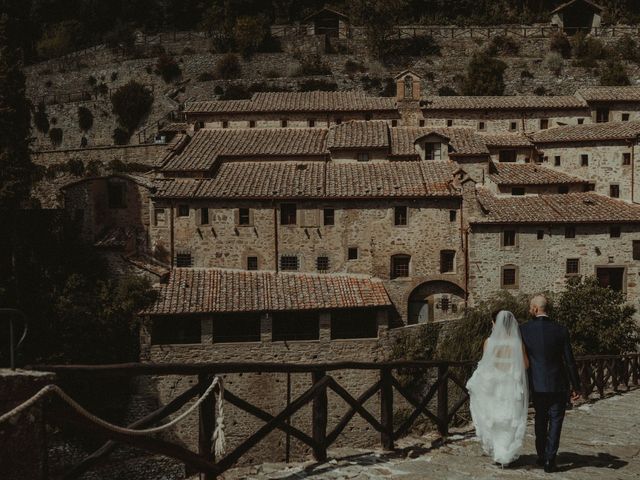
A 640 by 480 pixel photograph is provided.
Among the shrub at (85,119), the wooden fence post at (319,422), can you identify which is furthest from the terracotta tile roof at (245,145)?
the wooden fence post at (319,422)

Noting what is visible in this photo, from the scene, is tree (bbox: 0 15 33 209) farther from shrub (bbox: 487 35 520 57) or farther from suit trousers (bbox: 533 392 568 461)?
shrub (bbox: 487 35 520 57)

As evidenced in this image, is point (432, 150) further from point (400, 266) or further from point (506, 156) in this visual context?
point (400, 266)

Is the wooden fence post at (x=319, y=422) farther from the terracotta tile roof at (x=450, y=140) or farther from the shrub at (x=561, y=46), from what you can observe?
the shrub at (x=561, y=46)

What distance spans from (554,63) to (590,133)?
73.6ft

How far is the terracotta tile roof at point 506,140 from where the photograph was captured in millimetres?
34781

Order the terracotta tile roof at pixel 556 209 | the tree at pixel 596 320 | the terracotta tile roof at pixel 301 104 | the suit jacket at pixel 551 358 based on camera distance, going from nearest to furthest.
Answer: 1. the suit jacket at pixel 551 358
2. the tree at pixel 596 320
3. the terracotta tile roof at pixel 556 209
4. the terracotta tile roof at pixel 301 104

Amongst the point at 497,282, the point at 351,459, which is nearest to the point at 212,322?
the point at 497,282

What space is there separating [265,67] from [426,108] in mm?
20267

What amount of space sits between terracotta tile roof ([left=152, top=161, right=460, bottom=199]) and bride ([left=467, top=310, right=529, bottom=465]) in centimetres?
2089

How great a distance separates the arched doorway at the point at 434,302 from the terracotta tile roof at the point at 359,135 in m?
7.62

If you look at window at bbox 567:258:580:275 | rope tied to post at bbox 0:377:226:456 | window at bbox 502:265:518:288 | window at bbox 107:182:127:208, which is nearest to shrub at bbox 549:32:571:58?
window at bbox 567:258:580:275

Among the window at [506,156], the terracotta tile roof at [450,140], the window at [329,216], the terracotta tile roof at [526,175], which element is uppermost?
the terracotta tile roof at [450,140]

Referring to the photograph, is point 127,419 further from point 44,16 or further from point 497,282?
point 44,16

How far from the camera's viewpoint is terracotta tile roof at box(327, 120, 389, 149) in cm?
3212
